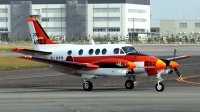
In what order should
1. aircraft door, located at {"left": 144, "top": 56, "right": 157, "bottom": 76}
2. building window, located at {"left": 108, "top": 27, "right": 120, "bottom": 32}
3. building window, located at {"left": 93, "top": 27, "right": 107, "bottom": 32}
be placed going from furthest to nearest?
building window, located at {"left": 93, "top": 27, "right": 107, "bottom": 32}
building window, located at {"left": 108, "top": 27, "right": 120, "bottom": 32}
aircraft door, located at {"left": 144, "top": 56, "right": 157, "bottom": 76}

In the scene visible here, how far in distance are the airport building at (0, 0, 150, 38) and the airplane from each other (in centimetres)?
12087

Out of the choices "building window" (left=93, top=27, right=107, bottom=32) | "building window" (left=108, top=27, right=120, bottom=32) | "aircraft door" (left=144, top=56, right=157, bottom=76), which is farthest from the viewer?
"building window" (left=93, top=27, right=107, bottom=32)

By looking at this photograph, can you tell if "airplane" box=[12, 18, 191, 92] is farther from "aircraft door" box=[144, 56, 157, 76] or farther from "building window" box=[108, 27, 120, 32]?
"building window" box=[108, 27, 120, 32]

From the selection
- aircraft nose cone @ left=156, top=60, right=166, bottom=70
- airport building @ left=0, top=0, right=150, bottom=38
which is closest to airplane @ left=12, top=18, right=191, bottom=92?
aircraft nose cone @ left=156, top=60, right=166, bottom=70

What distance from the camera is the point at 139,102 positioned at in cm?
2169

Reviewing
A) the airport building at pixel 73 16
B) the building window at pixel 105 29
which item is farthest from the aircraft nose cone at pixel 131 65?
the building window at pixel 105 29

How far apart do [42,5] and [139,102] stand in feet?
445

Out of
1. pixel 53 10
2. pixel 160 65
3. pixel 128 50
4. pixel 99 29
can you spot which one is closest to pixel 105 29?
pixel 99 29

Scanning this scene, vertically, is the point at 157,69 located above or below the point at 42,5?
below

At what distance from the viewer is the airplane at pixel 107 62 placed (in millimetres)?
27578

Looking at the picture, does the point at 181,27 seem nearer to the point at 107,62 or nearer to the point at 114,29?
the point at 114,29

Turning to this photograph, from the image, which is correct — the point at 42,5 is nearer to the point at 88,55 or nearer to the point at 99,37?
the point at 99,37

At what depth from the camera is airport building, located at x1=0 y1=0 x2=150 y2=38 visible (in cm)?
15188

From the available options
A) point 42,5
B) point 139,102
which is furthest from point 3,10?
point 139,102
